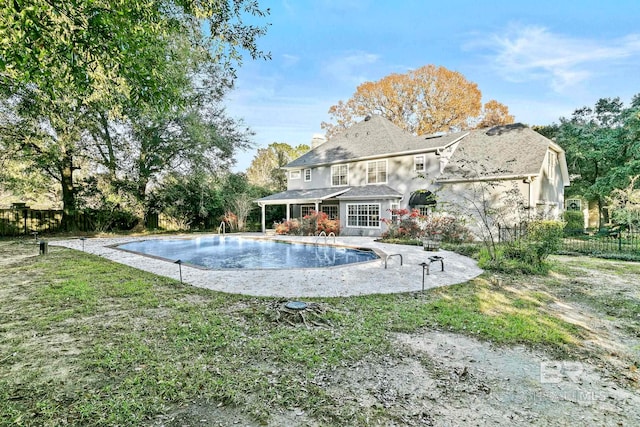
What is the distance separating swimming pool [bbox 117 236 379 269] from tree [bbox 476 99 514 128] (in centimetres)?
2584

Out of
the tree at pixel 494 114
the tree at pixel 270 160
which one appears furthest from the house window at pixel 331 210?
the tree at pixel 494 114

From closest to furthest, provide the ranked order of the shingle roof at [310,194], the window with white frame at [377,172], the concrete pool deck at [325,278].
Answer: the concrete pool deck at [325,278] < the shingle roof at [310,194] < the window with white frame at [377,172]

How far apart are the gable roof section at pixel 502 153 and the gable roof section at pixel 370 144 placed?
1320mm

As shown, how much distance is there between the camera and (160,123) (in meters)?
20.9

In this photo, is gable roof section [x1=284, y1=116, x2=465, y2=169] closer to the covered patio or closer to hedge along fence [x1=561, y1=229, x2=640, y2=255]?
the covered patio

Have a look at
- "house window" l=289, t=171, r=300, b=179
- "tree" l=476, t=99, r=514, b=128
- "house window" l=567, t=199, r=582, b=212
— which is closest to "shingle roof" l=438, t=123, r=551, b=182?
"house window" l=289, t=171, r=300, b=179

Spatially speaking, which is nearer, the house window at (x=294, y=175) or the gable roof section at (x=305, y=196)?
the gable roof section at (x=305, y=196)

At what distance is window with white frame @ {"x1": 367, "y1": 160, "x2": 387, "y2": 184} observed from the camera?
21844 mm

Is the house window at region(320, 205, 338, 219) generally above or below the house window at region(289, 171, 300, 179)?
below

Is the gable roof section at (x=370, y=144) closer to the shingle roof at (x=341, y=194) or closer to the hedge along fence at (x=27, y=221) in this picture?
the shingle roof at (x=341, y=194)

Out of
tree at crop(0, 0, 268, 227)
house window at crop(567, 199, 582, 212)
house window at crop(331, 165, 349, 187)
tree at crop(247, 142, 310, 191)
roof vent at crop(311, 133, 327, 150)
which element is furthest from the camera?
tree at crop(247, 142, 310, 191)

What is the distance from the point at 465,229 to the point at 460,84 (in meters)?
21.9

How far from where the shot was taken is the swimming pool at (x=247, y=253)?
12102 millimetres

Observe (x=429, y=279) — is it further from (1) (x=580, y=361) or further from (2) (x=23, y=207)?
(2) (x=23, y=207)
